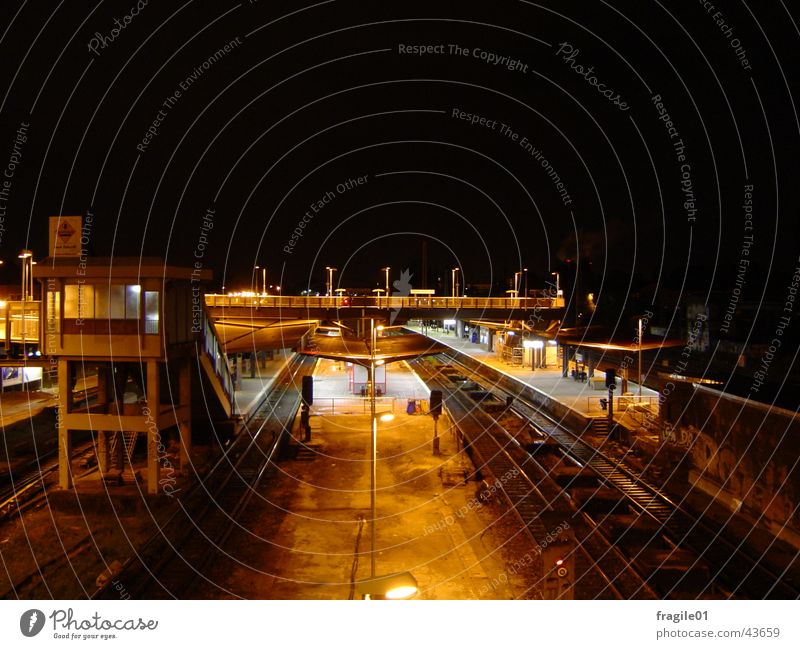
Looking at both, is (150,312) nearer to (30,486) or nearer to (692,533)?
(30,486)

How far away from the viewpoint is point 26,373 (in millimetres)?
25531

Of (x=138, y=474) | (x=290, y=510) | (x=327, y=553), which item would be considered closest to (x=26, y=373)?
(x=138, y=474)

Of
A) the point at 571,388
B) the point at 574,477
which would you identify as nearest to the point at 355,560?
the point at 574,477

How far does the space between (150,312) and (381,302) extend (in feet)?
67.5

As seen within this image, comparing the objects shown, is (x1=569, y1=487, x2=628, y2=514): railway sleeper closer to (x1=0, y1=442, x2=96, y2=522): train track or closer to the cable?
the cable

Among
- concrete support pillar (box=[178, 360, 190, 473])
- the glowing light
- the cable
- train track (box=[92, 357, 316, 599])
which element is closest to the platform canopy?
train track (box=[92, 357, 316, 599])

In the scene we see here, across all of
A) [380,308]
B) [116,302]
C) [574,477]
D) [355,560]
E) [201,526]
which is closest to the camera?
[355,560]

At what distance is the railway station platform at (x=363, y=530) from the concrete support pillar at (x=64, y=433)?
3.77 m

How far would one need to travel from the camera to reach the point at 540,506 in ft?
38.5

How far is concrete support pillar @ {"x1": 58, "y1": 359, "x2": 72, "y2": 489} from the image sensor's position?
12.3 meters

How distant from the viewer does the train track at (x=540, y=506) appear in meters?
8.37

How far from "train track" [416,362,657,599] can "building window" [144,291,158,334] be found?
24.9ft

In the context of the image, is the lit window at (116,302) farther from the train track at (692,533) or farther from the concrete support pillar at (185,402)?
the train track at (692,533)
